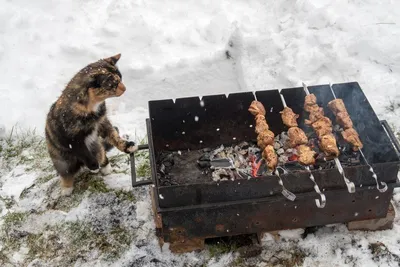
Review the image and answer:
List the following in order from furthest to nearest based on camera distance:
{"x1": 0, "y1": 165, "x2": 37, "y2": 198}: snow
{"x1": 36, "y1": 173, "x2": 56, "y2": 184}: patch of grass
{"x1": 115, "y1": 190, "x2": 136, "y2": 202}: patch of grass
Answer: {"x1": 36, "y1": 173, "x2": 56, "y2": 184}: patch of grass, {"x1": 0, "y1": 165, "x2": 37, "y2": 198}: snow, {"x1": 115, "y1": 190, "x2": 136, "y2": 202}: patch of grass

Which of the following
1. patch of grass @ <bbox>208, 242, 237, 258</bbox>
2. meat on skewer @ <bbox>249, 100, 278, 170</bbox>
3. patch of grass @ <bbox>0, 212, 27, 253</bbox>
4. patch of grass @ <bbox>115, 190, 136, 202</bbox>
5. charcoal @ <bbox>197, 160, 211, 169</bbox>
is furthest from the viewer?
patch of grass @ <bbox>115, 190, 136, 202</bbox>

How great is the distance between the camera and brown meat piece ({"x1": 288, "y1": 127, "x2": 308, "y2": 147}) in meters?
5.13

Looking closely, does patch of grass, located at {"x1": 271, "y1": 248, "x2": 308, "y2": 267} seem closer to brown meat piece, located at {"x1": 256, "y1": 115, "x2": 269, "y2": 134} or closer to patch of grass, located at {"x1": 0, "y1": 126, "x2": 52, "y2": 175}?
brown meat piece, located at {"x1": 256, "y1": 115, "x2": 269, "y2": 134}

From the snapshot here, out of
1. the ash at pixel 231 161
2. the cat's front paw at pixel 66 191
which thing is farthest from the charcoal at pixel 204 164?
the cat's front paw at pixel 66 191

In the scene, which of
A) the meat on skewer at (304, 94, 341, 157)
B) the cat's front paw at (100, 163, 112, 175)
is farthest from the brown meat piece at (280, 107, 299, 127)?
the cat's front paw at (100, 163, 112, 175)

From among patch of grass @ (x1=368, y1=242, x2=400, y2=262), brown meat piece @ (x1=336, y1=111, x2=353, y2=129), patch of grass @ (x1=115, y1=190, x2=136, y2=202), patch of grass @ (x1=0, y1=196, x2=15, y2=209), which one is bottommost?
patch of grass @ (x1=0, y1=196, x2=15, y2=209)

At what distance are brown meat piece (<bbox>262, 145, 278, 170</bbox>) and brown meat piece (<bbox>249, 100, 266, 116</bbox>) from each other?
442 mm

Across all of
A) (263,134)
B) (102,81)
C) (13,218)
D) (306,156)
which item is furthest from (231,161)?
(13,218)

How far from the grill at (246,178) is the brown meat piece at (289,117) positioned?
0.20 meters

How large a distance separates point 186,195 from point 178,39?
146 inches

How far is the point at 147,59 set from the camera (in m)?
7.23

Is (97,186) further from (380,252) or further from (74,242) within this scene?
(380,252)

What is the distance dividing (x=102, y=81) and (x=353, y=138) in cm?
266

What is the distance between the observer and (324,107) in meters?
5.54
